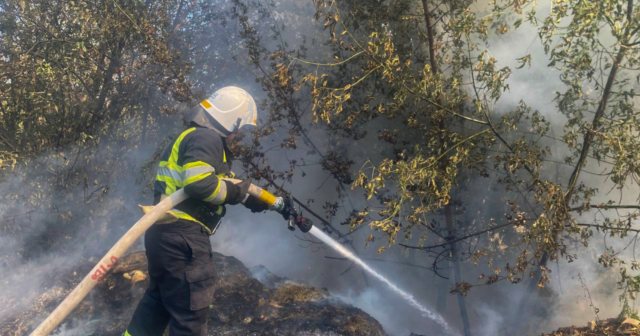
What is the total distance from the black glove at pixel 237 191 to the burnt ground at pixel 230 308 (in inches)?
52.4

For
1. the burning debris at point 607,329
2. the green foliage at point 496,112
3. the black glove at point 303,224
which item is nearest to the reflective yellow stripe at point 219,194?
the black glove at point 303,224

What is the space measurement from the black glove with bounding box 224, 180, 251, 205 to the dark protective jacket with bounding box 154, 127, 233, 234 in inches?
1.8

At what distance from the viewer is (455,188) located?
482cm

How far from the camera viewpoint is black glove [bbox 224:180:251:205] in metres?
3.42

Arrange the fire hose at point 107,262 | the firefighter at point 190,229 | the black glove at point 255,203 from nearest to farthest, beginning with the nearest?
1. the fire hose at point 107,262
2. the firefighter at point 190,229
3. the black glove at point 255,203

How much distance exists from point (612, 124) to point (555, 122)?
1.25m

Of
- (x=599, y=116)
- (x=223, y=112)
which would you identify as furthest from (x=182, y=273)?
(x=599, y=116)

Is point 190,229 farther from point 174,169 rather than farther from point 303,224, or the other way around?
point 303,224

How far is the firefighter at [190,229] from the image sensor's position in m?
3.26

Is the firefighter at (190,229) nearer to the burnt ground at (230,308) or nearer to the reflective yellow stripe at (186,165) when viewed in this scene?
the reflective yellow stripe at (186,165)

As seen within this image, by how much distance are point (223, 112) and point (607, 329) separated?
3.62 metres

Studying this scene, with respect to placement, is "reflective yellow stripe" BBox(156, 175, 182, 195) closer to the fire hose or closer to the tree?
the fire hose

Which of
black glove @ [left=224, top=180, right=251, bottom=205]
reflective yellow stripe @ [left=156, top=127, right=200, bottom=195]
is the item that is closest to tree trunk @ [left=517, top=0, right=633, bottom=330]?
black glove @ [left=224, top=180, right=251, bottom=205]

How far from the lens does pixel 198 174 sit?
3.21 meters
